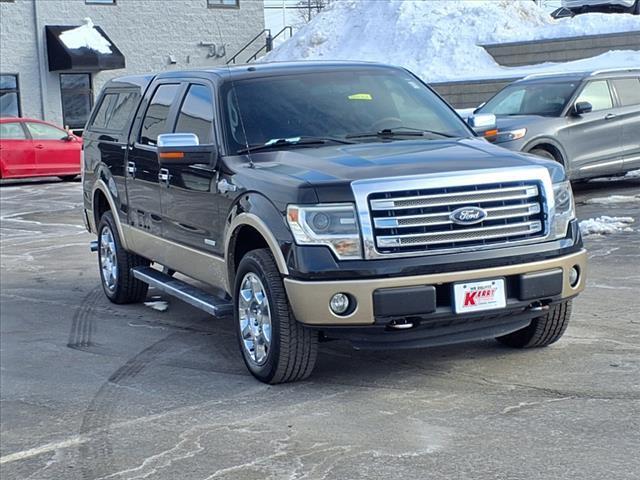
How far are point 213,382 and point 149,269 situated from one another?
91.9 inches

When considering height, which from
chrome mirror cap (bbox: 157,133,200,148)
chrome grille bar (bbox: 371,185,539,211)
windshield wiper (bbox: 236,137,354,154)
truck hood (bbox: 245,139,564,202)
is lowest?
chrome grille bar (bbox: 371,185,539,211)

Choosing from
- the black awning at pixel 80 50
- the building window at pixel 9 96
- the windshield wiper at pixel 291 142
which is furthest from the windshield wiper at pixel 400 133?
the building window at pixel 9 96

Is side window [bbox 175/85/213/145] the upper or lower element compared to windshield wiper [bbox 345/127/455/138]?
upper

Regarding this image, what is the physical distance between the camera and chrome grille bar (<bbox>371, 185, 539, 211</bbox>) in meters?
5.71

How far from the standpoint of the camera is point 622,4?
28641 mm

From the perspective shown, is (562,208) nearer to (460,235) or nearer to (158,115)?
(460,235)

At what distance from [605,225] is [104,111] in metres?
5.43

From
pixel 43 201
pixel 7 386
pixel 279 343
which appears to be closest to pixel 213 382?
pixel 279 343

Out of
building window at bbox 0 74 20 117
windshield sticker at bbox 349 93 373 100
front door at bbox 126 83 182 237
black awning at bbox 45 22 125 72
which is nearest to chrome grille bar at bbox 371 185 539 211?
windshield sticker at bbox 349 93 373 100

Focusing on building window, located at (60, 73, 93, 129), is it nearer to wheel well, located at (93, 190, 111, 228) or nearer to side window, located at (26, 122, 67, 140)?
side window, located at (26, 122, 67, 140)

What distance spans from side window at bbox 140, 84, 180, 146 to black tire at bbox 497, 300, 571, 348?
2.94 meters

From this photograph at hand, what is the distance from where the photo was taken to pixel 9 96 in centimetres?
3122

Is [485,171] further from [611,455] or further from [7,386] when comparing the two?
[7,386]

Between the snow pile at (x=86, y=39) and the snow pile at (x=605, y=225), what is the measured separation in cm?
2204
